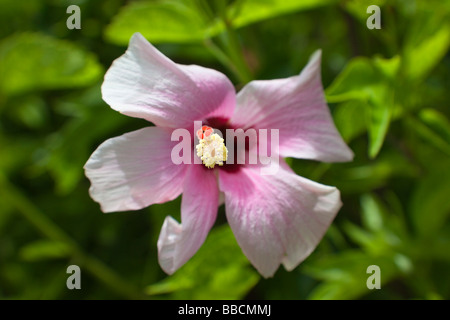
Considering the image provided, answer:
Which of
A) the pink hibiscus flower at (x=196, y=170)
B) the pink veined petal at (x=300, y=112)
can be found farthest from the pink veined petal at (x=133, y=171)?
the pink veined petal at (x=300, y=112)

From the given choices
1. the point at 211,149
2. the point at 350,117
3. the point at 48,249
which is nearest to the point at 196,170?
the point at 211,149

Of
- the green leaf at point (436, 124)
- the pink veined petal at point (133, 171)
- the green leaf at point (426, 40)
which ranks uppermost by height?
the green leaf at point (426, 40)

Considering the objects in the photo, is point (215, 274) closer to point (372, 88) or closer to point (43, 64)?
point (372, 88)

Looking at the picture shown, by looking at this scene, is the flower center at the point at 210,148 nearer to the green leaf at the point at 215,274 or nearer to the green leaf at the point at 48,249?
the green leaf at the point at 215,274

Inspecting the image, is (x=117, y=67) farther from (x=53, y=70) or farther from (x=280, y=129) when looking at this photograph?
(x=53, y=70)
